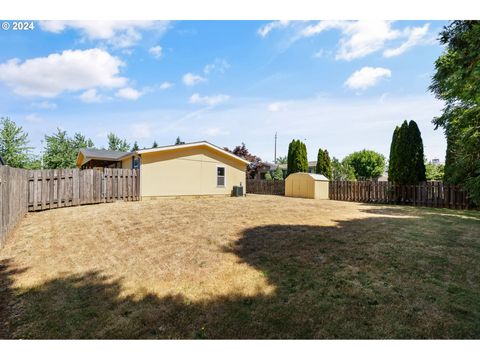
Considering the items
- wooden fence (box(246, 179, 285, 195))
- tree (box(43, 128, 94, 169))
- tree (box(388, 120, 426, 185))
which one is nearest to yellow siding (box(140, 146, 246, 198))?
wooden fence (box(246, 179, 285, 195))

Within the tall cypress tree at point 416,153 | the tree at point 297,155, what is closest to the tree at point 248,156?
the tree at point 297,155

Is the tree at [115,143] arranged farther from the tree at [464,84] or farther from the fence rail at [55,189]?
the tree at [464,84]

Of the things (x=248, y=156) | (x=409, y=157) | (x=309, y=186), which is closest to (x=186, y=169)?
(x=309, y=186)

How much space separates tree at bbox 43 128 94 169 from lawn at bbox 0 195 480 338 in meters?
38.7

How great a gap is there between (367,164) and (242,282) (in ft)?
147

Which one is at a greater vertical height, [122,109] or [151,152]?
[122,109]

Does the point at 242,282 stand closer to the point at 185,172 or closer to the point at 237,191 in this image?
the point at 185,172

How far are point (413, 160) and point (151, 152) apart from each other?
15804 mm

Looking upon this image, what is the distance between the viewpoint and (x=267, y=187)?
84.5ft

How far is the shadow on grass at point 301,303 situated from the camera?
2889 mm

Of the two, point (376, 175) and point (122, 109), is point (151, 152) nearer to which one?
point (122, 109)

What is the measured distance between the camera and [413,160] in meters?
16.0

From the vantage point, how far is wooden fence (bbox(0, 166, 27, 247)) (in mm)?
5762
